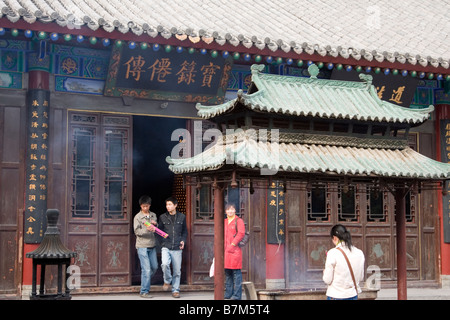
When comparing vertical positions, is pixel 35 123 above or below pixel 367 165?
above

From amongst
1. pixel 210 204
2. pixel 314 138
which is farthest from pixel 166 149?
pixel 314 138

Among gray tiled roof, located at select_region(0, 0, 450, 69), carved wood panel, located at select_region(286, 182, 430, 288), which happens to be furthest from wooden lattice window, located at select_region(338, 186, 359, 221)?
gray tiled roof, located at select_region(0, 0, 450, 69)

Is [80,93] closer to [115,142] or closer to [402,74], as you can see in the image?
[115,142]

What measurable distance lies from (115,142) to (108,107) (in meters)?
0.59

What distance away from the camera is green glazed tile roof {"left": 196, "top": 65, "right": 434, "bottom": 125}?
9.35 meters

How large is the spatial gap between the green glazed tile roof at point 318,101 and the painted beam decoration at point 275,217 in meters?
3.02

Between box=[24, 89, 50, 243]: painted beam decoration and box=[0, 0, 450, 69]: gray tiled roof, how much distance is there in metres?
1.51

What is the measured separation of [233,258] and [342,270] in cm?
334

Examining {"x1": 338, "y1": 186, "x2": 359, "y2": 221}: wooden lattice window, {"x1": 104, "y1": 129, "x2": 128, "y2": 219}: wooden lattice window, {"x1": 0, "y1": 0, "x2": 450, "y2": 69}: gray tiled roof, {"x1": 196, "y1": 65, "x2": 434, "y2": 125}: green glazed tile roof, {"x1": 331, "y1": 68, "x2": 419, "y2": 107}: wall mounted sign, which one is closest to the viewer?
{"x1": 196, "y1": 65, "x2": 434, "y2": 125}: green glazed tile roof

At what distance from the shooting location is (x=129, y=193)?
12141 millimetres

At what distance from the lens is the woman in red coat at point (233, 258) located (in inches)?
437

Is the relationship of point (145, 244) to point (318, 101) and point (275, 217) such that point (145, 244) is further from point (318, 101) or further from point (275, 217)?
point (318, 101)

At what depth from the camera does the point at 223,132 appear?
35.3 feet

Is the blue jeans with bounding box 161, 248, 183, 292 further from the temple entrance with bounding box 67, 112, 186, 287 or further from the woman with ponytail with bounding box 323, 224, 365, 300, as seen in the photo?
the woman with ponytail with bounding box 323, 224, 365, 300
